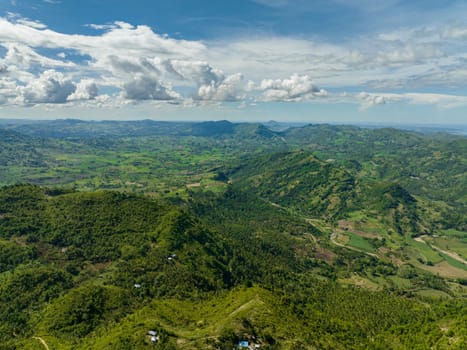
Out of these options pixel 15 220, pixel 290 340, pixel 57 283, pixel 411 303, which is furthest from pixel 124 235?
pixel 411 303

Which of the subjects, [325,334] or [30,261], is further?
[30,261]

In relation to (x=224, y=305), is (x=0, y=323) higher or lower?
lower

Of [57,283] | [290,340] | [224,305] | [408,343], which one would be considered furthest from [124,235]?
[408,343]

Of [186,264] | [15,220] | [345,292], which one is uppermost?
[15,220]

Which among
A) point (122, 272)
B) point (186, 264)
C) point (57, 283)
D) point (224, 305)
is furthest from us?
point (186, 264)

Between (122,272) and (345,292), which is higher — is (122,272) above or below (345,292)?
above

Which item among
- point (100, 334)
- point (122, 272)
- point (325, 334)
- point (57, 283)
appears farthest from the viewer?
point (122, 272)

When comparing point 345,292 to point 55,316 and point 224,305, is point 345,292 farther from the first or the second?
point 55,316

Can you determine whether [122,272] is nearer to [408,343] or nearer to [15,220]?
[15,220]

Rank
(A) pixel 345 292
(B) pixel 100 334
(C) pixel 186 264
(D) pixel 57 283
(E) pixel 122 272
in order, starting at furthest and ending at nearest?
(A) pixel 345 292, (C) pixel 186 264, (E) pixel 122 272, (D) pixel 57 283, (B) pixel 100 334
